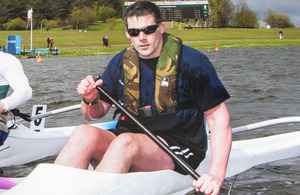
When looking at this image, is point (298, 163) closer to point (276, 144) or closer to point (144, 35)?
point (276, 144)

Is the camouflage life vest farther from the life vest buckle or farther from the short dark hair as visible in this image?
the short dark hair

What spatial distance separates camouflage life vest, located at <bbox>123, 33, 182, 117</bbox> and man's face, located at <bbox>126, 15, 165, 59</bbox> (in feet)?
0.23

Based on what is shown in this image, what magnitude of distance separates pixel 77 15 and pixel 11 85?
2977 inches

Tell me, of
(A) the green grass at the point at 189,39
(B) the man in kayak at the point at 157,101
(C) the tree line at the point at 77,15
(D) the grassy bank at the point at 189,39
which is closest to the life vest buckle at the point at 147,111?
(B) the man in kayak at the point at 157,101

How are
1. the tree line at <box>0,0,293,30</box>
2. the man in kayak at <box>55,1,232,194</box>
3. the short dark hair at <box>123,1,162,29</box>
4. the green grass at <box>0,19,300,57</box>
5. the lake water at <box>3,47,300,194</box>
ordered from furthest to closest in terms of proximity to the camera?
the tree line at <box>0,0,293,30</box>
the green grass at <box>0,19,300,57</box>
the lake water at <box>3,47,300,194</box>
the short dark hair at <box>123,1,162,29</box>
the man in kayak at <box>55,1,232,194</box>

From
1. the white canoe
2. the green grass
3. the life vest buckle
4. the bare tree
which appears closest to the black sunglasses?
the life vest buckle

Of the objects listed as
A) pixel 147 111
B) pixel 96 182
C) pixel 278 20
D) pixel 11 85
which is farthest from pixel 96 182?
pixel 278 20

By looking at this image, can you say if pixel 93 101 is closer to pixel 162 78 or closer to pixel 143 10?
pixel 162 78

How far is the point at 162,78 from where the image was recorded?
2.99m

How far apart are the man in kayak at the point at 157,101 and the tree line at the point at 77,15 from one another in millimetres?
76225

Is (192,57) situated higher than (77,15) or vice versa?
(77,15)

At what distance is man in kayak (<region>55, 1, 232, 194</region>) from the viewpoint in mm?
2783

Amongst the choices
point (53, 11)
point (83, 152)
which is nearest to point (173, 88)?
point (83, 152)

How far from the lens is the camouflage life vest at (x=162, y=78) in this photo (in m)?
2.99
